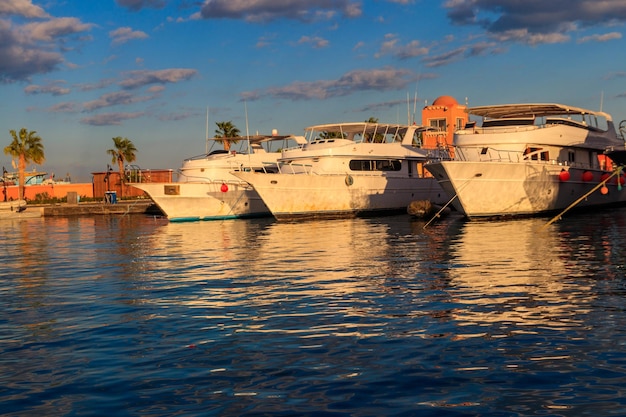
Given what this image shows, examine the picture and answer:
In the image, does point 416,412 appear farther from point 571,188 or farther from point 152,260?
point 571,188

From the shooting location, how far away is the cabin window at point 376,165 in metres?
35.2

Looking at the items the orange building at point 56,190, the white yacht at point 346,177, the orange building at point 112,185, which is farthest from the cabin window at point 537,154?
the orange building at point 56,190

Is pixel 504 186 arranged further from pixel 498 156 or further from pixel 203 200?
pixel 203 200

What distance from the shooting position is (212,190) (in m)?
37.8

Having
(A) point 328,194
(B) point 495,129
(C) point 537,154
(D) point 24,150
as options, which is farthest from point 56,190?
(C) point 537,154

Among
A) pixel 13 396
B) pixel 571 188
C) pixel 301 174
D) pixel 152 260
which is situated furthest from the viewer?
pixel 301 174

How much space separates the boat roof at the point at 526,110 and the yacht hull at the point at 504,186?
122 inches

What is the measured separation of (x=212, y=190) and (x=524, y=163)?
56.3ft

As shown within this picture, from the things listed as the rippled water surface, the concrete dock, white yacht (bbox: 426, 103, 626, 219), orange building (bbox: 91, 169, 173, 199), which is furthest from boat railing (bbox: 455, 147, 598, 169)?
orange building (bbox: 91, 169, 173, 199)

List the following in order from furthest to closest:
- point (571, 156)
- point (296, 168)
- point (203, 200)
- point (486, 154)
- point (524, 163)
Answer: point (203, 200) < point (296, 168) < point (571, 156) < point (486, 154) < point (524, 163)

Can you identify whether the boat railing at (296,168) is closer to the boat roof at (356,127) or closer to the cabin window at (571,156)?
the boat roof at (356,127)

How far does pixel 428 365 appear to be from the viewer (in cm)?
700

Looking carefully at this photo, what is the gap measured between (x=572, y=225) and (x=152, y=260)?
15446mm

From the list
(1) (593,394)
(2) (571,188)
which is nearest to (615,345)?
(1) (593,394)
